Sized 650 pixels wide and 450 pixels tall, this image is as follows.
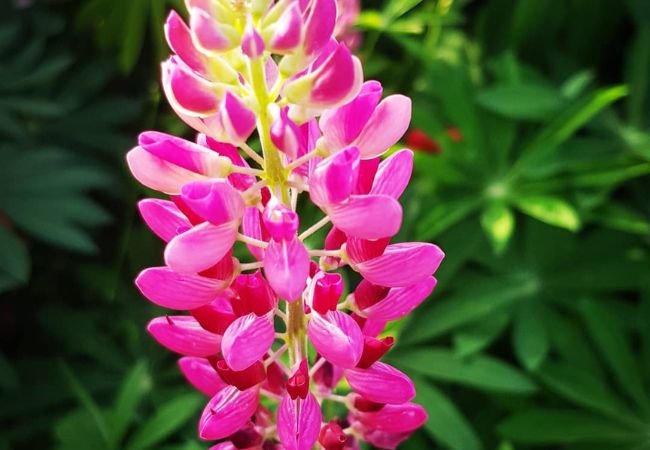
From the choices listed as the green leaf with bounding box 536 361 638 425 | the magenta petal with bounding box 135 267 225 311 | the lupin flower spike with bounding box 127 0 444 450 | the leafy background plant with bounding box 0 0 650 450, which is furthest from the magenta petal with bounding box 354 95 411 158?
the green leaf with bounding box 536 361 638 425

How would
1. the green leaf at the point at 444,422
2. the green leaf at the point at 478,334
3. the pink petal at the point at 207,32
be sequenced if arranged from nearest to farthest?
1. the pink petal at the point at 207,32
2. the green leaf at the point at 444,422
3. the green leaf at the point at 478,334

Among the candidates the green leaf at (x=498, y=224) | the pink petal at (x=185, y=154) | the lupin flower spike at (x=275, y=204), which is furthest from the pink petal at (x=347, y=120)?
the green leaf at (x=498, y=224)

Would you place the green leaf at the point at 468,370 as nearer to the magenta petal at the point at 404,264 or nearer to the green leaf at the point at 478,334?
the green leaf at the point at 478,334

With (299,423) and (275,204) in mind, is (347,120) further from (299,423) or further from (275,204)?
(299,423)

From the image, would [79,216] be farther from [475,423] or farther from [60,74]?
[475,423]

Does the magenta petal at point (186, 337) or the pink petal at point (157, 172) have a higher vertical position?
the pink petal at point (157, 172)

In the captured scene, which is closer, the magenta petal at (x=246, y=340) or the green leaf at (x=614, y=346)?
the magenta petal at (x=246, y=340)
